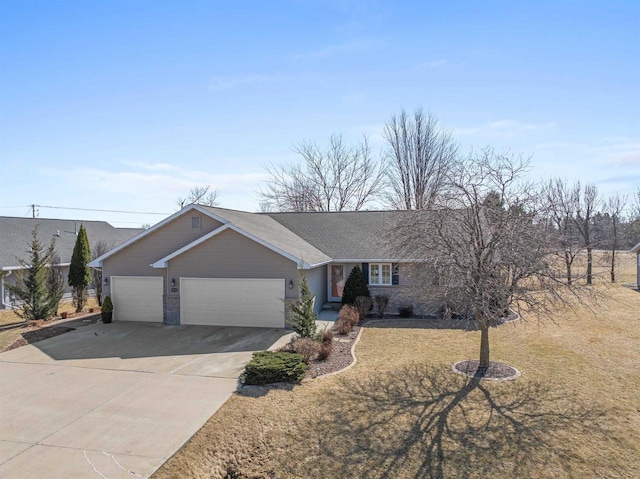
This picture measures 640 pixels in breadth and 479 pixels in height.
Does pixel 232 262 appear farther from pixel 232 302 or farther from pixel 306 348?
pixel 306 348

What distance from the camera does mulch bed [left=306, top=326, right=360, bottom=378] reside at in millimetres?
11477

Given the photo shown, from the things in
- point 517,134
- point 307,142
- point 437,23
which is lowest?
point 517,134

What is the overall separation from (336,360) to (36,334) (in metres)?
12.1

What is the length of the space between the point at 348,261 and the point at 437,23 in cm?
1180

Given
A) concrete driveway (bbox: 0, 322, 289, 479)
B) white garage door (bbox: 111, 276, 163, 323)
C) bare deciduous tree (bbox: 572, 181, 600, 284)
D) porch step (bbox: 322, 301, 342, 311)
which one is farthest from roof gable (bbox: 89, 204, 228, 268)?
bare deciduous tree (bbox: 572, 181, 600, 284)

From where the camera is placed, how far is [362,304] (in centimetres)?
1903

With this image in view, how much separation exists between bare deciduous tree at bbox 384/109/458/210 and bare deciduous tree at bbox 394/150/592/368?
2498 centimetres

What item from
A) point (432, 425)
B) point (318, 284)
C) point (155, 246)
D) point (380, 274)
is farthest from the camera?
point (380, 274)

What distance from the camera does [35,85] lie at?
44.4 ft

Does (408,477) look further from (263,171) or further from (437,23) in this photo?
(263,171)

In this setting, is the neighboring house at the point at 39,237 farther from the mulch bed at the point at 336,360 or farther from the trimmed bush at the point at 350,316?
the mulch bed at the point at 336,360

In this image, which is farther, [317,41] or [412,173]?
[412,173]

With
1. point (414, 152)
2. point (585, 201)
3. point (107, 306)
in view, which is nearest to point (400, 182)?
point (414, 152)

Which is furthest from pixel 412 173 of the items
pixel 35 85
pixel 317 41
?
pixel 35 85
